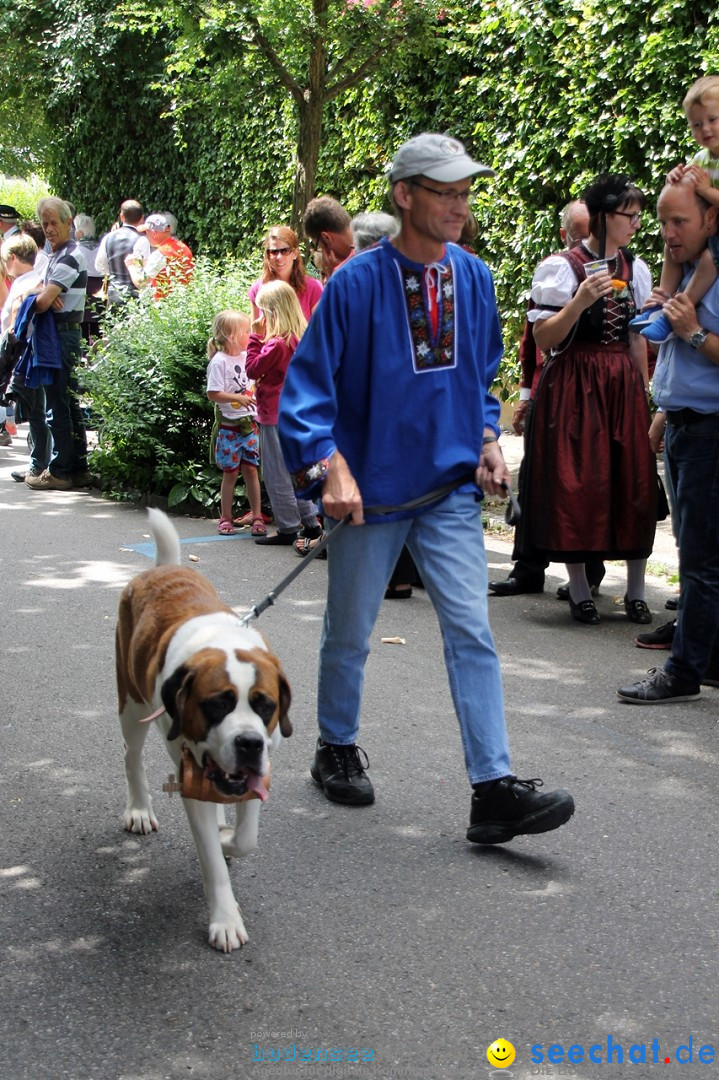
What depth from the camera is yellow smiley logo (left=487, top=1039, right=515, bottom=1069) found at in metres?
2.97

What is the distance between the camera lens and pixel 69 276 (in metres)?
10.7

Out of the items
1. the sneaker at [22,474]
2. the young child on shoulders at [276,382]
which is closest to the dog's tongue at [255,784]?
the young child on shoulders at [276,382]

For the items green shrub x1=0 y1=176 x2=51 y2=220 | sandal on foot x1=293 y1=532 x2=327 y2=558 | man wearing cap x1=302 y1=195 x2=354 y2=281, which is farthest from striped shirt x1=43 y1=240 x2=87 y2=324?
green shrub x1=0 y1=176 x2=51 y2=220

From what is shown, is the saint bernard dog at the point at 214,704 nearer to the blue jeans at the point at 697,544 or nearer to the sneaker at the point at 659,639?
the blue jeans at the point at 697,544

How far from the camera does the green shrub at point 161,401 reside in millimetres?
10164

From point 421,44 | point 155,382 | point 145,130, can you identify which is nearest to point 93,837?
point 155,382

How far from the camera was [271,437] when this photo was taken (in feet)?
28.8

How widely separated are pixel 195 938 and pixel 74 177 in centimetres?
2200

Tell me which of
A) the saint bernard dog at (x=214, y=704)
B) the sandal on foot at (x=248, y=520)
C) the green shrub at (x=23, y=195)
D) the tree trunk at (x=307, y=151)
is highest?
the green shrub at (x=23, y=195)

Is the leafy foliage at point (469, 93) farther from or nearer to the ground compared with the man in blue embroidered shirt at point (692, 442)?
farther from the ground

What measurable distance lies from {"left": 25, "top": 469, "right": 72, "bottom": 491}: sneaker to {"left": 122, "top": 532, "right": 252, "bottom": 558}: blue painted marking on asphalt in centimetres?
251

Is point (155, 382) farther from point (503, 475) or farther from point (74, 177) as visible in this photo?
point (74, 177)

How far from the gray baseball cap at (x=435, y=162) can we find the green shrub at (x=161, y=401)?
6.23 meters

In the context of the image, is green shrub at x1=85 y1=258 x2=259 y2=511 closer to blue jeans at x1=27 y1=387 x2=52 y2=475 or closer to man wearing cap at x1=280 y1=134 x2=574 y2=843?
blue jeans at x1=27 y1=387 x2=52 y2=475
